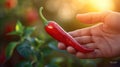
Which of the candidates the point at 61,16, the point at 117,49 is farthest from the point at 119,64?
the point at 61,16

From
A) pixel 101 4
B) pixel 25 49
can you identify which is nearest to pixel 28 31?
pixel 25 49

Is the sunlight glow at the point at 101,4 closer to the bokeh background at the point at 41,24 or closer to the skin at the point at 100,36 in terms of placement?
the bokeh background at the point at 41,24

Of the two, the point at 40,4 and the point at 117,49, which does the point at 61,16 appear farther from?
the point at 117,49

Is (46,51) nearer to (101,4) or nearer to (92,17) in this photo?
(92,17)

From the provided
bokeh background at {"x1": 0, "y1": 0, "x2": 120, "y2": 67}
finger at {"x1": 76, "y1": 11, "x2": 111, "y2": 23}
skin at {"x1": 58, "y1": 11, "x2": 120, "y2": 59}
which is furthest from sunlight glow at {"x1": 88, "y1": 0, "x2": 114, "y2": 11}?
finger at {"x1": 76, "y1": 11, "x2": 111, "y2": 23}

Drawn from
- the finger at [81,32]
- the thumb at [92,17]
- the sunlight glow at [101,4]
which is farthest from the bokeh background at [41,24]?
the thumb at [92,17]

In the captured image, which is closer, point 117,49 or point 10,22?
point 117,49
